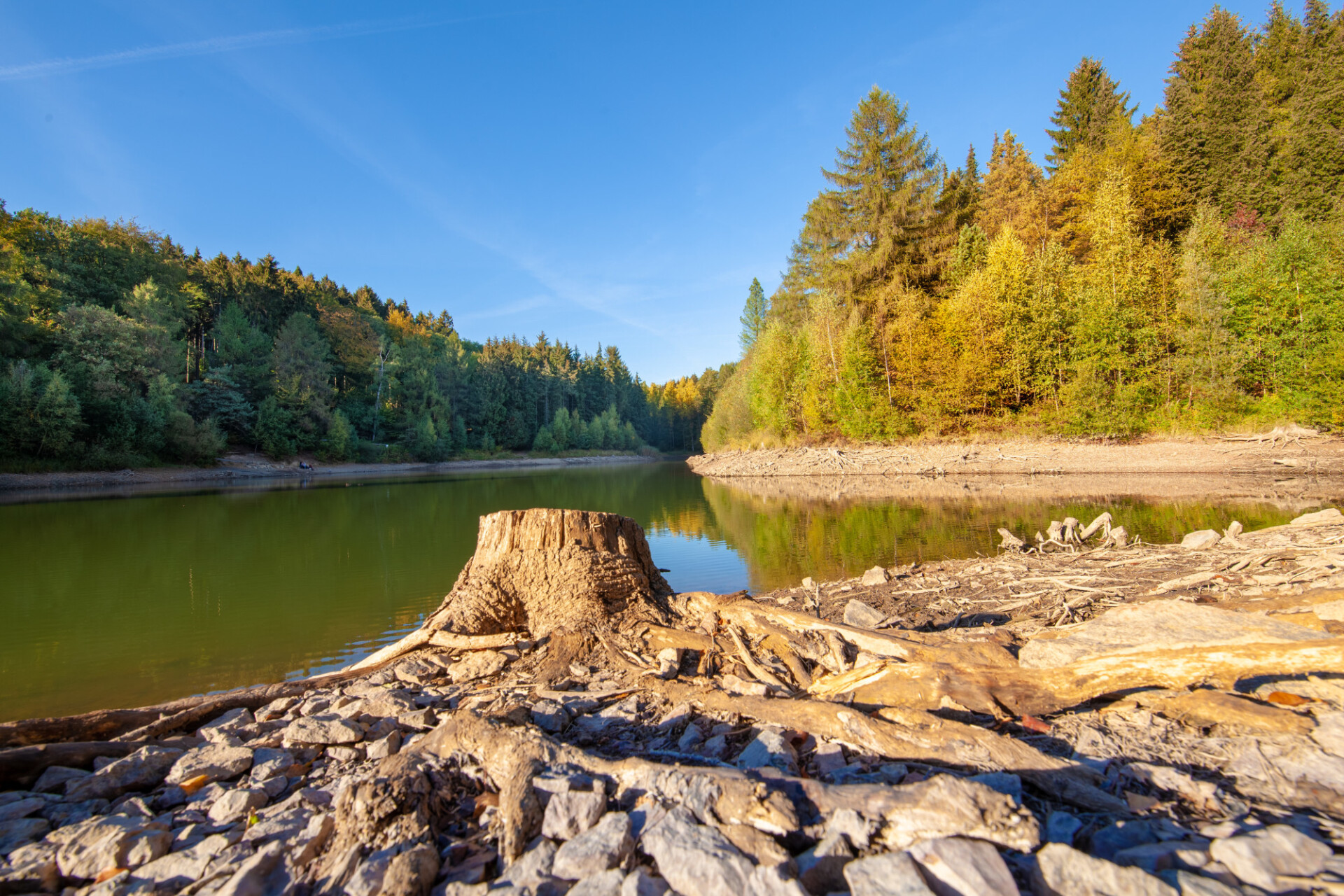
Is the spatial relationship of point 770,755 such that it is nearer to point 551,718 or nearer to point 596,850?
point 596,850

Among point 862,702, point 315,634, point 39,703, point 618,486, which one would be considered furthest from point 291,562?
point 618,486

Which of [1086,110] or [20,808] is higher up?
[1086,110]

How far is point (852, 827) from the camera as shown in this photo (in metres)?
1.65

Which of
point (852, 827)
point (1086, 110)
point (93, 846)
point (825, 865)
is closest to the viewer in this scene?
point (825, 865)

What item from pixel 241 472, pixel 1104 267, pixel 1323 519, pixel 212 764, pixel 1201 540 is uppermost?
pixel 1104 267

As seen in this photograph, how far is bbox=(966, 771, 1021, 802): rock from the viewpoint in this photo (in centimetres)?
186

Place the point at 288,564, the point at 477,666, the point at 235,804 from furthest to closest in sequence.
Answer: the point at 288,564 → the point at 477,666 → the point at 235,804

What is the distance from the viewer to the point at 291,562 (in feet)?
40.0

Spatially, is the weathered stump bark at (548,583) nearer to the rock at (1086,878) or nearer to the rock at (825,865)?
the rock at (825,865)

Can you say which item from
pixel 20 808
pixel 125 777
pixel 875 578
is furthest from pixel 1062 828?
pixel 875 578

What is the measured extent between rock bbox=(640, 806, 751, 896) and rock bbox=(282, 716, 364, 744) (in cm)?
204

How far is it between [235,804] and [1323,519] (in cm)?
1183

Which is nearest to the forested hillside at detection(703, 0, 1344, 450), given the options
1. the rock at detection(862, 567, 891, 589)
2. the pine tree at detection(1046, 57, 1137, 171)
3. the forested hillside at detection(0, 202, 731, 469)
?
the pine tree at detection(1046, 57, 1137, 171)

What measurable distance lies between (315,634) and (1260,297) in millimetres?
33179
